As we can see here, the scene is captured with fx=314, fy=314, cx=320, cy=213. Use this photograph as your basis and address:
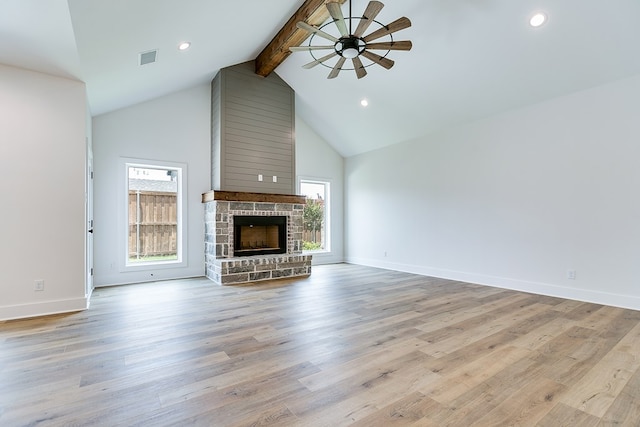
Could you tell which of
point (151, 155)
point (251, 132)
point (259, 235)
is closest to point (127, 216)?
point (151, 155)

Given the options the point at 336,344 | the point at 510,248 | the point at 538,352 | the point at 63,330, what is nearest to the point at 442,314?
the point at 538,352

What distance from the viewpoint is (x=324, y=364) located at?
2354 millimetres

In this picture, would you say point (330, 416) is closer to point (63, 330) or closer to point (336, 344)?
point (336, 344)

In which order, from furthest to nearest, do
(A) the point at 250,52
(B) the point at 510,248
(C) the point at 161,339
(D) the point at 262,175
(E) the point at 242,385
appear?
(D) the point at 262,175
(A) the point at 250,52
(B) the point at 510,248
(C) the point at 161,339
(E) the point at 242,385

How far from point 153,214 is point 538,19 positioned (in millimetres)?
6202

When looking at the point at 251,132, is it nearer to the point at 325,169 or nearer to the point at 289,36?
the point at 289,36

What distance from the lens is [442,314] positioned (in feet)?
11.8

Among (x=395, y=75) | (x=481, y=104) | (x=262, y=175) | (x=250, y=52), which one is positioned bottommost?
(x=262, y=175)

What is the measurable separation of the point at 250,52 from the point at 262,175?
214 cm

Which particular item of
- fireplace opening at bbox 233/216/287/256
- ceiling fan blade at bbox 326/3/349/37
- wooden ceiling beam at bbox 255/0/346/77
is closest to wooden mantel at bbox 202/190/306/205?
fireplace opening at bbox 233/216/287/256

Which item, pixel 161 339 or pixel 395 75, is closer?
pixel 161 339

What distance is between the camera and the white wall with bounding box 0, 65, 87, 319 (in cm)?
340

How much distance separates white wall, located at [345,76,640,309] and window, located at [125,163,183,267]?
4.32 meters

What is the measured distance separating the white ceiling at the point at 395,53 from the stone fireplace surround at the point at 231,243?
216 cm
